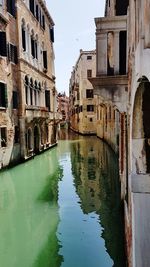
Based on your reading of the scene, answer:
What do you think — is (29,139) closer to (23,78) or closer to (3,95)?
(23,78)

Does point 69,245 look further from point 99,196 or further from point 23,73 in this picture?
point 23,73

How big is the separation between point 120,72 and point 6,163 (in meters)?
9.18

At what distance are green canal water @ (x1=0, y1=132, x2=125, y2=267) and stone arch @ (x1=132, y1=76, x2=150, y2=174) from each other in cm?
281

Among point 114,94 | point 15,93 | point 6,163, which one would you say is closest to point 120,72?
point 114,94

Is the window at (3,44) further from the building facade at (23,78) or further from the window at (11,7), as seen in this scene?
the window at (11,7)

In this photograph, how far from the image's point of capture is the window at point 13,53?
14641 millimetres

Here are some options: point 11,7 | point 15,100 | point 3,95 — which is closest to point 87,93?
point 15,100

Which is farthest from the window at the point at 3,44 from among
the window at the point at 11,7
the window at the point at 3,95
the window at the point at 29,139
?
the window at the point at 29,139

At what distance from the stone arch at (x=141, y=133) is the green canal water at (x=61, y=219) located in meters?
2.81

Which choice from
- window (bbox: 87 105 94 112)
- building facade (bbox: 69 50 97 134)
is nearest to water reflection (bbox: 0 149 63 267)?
building facade (bbox: 69 50 97 134)

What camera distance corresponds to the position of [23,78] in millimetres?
16250

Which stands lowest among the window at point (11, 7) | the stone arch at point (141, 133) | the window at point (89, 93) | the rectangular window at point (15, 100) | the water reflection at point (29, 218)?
the water reflection at point (29, 218)

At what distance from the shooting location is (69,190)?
10.1 meters

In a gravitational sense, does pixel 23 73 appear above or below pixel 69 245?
above
